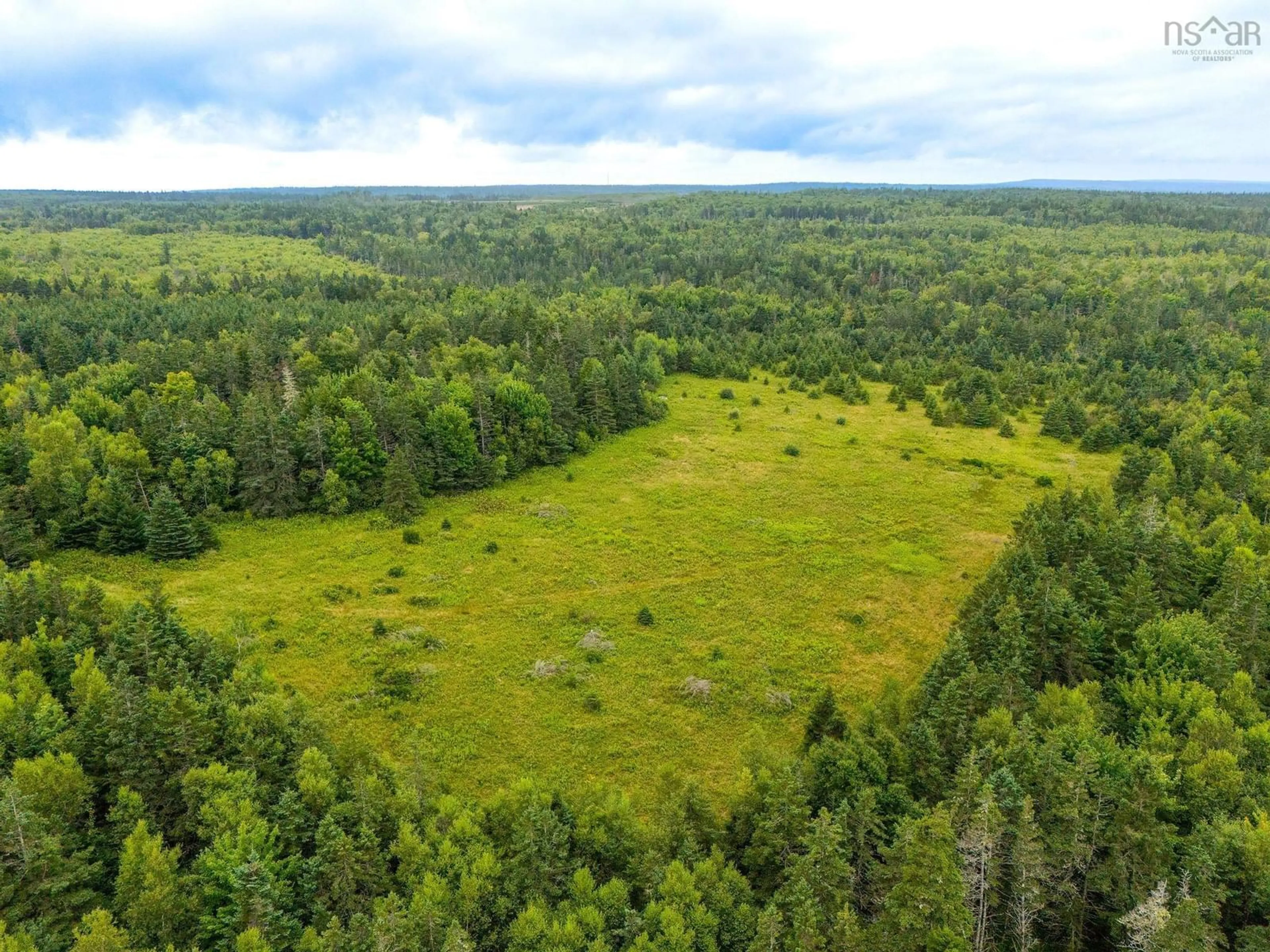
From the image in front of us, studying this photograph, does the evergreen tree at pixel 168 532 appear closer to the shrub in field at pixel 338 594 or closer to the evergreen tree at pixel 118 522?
the evergreen tree at pixel 118 522

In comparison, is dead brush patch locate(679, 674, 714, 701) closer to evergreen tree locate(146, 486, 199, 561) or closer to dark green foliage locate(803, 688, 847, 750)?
dark green foliage locate(803, 688, 847, 750)

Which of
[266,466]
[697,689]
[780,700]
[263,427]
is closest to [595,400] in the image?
[263,427]

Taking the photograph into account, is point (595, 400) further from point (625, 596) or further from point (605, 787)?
point (605, 787)

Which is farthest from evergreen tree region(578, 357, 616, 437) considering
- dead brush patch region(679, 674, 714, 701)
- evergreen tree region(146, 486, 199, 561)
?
dead brush patch region(679, 674, 714, 701)

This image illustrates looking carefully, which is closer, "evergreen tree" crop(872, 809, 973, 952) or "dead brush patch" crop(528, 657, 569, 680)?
"evergreen tree" crop(872, 809, 973, 952)

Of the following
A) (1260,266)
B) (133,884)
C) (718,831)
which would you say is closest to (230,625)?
(133,884)

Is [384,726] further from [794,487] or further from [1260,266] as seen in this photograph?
[1260,266]

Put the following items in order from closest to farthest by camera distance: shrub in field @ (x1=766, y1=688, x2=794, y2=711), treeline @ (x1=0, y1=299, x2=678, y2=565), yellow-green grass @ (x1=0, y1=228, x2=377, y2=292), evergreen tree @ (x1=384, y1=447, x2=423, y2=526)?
shrub in field @ (x1=766, y1=688, x2=794, y2=711), treeline @ (x1=0, y1=299, x2=678, y2=565), evergreen tree @ (x1=384, y1=447, x2=423, y2=526), yellow-green grass @ (x1=0, y1=228, x2=377, y2=292)
